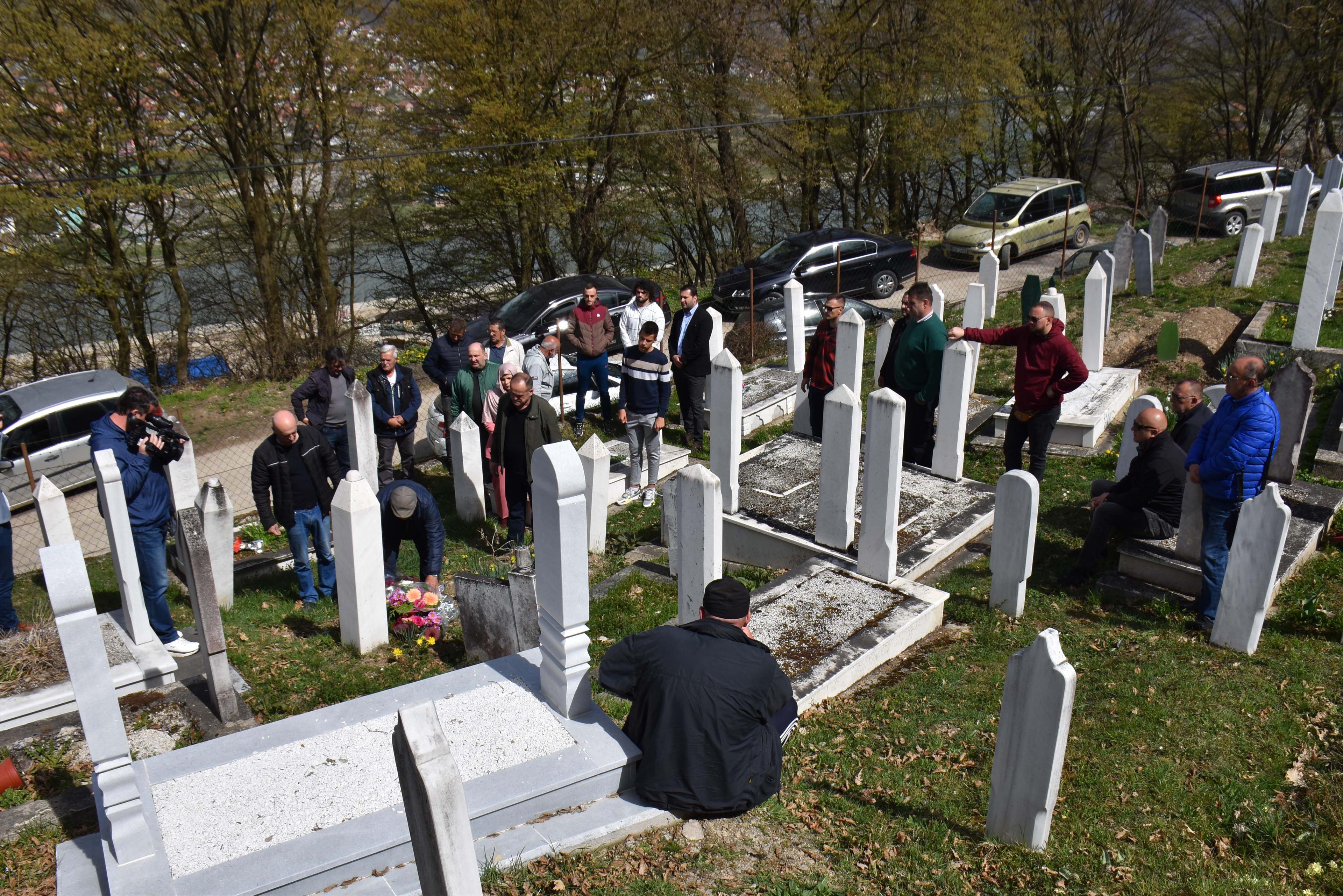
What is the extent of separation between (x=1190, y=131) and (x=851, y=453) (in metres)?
27.5

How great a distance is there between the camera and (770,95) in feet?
72.9

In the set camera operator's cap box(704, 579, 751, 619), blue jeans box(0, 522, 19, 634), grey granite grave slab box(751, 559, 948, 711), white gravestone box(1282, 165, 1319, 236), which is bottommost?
grey granite grave slab box(751, 559, 948, 711)

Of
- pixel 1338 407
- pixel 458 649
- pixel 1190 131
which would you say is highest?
pixel 1190 131

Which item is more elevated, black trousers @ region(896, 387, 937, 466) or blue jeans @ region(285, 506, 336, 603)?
black trousers @ region(896, 387, 937, 466)

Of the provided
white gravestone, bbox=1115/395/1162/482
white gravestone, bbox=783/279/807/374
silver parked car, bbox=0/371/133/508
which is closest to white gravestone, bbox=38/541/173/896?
white gravestone, bbox=1115/395/1162/482

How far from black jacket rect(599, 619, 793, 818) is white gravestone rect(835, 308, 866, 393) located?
17.7 ft

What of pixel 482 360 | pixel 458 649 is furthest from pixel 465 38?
pixel 458 649

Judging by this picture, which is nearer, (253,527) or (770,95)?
(253,527)

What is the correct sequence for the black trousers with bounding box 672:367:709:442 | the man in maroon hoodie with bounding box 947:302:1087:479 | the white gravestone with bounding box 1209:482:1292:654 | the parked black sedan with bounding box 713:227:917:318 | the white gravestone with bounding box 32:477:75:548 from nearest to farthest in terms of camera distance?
the white gravestone with bounding box 1209:482:1292:654 < the white gravestone with bounding box 32:477:75:548 < the man in maroon hoodie with bounding box 947:302:1087:479 < the black trousers with bounding box 672:367:709:442 < the parked black sedan with bounding box 713:227:917:318

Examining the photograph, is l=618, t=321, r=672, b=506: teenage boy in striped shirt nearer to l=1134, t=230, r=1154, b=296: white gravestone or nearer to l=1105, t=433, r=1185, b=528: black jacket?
l=1105, t=433, r=1185, b=528: black jacket

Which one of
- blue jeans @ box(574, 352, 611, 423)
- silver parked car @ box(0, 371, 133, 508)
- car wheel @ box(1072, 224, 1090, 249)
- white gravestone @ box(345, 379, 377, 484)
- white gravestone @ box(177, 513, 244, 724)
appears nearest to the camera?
white gravestone @ box(177, 513, 244, 724)

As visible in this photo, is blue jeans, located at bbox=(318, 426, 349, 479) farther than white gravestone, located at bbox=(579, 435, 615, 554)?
Yes

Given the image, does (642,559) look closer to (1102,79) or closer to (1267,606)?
(1267,606)

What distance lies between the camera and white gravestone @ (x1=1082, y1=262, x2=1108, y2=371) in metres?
10.7
